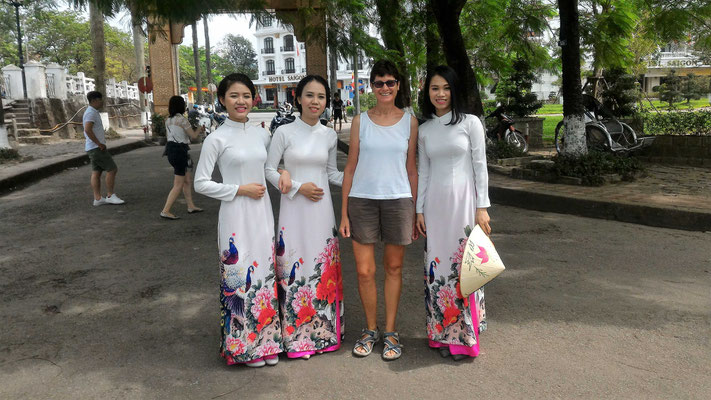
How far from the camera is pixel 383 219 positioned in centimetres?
325

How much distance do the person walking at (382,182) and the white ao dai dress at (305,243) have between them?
0.14 m

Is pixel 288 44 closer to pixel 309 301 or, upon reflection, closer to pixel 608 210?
pixel 608 210

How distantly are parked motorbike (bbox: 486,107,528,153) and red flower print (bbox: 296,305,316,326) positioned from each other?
1013cm

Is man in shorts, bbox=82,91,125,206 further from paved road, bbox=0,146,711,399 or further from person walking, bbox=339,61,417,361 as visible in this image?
person walking, bbox=339,61,417,361

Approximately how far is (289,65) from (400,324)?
7619 centimetres

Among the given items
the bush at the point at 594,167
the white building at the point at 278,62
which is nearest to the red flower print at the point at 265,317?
the bush at the point at 594,167

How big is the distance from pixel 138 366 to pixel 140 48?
25.7 meters

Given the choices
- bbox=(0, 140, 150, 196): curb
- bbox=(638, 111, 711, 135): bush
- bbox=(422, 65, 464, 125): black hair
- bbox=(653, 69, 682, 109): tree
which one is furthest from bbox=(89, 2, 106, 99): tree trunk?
bbox=(653, 69, 682, 109): tree

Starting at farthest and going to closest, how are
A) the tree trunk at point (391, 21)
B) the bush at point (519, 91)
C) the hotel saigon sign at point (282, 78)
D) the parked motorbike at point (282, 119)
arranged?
the hotel saigon sign at point (282, 78) → the bush at point (519, 91) → the tree trunk at point (391, 21) → the parked motorbike at point (282, 119)

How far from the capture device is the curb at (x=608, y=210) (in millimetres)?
6297

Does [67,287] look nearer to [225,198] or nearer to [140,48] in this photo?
[225,198]

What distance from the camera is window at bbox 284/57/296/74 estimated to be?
Result: 251 ft

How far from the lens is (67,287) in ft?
15.5

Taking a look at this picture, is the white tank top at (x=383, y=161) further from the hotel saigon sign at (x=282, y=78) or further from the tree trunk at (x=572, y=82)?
the hotel saigon sign at (x=282, y=78)
